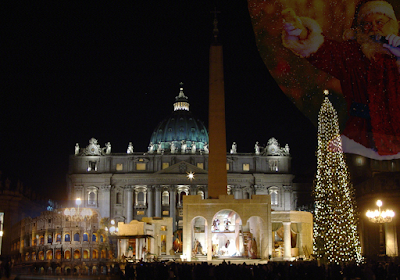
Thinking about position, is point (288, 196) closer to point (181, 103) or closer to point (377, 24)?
point (181, 103)

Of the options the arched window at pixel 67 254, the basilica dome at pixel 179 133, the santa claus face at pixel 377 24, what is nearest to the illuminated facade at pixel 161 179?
the basilica dome at pixel 179 133

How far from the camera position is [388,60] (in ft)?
81.0

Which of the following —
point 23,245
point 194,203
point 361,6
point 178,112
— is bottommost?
point 23,245

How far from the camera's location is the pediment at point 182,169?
9381cm

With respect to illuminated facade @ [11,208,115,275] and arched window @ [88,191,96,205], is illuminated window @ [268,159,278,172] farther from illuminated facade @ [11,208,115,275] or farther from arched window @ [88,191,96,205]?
illuminated facade @ [11,208,115,275]

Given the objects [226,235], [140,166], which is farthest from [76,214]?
[140,166]

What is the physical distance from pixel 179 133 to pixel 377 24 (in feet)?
333

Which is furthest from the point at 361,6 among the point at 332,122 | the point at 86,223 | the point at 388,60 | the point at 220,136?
the point at 86,223

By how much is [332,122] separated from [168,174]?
6526cm

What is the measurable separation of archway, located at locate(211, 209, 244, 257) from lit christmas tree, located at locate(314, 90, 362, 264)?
14123 mm

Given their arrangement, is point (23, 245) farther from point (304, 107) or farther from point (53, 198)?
point (53, 198)

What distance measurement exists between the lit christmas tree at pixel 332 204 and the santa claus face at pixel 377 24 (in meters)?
6.20

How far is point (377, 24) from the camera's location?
24.3 meters

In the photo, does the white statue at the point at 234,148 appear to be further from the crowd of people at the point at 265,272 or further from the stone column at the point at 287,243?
the crowd of people at the point at 265,272
